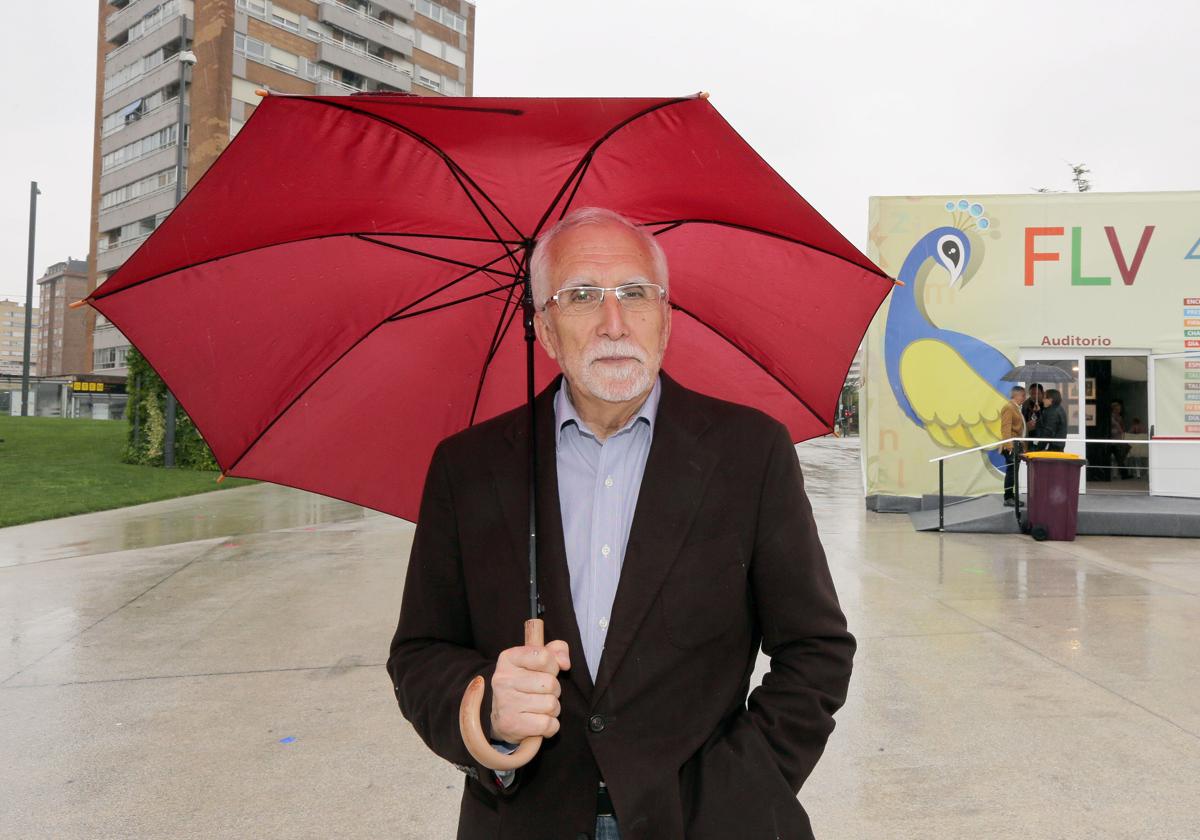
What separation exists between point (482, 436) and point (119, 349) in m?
69.0

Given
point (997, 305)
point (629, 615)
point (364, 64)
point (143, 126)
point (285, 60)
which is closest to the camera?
point (629, 615)

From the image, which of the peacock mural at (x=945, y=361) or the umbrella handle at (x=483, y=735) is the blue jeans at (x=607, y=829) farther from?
the peacock mural at (x=945, y=361)

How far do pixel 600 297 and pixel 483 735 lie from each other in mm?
849

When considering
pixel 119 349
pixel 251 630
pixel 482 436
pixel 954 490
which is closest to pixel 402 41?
pixel 119 349

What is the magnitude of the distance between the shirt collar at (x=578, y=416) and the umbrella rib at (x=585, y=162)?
0.51 m

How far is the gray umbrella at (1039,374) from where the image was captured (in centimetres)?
1220

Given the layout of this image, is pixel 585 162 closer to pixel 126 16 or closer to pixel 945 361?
pixel 945 361

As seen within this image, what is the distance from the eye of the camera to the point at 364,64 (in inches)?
2308

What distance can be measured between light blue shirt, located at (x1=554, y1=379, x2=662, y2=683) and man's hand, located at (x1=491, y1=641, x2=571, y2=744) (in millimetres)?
119

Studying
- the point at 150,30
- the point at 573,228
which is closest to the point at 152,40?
the point at 150,30

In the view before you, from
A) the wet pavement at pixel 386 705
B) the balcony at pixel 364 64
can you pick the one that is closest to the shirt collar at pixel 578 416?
the wet pavement at pixel 386 705

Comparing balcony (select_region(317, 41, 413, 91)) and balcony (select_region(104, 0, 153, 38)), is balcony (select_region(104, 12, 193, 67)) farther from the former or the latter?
balcony (select_region(317, 41, 413, 91))

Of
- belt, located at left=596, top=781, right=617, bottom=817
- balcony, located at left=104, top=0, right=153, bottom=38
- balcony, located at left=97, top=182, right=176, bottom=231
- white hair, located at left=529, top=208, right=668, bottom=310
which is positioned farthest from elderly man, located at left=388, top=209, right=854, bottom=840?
balcony, located at left=104, top=0, right=153, bottom=38

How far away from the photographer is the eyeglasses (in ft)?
5.82
